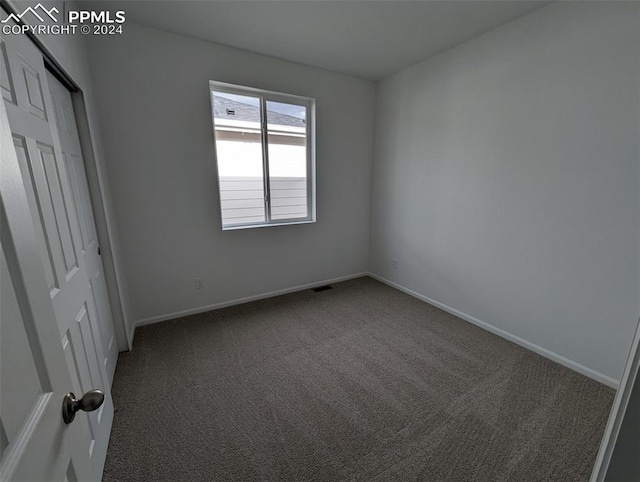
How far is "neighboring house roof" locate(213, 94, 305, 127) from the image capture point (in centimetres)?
277

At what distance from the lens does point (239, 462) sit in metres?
1.41

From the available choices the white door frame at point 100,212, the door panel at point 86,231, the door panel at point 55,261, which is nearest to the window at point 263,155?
the white door frame at point 100,212

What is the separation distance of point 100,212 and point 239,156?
4.54 feet

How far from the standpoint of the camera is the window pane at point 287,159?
3117 millimetres

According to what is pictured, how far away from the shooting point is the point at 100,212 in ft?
6.66

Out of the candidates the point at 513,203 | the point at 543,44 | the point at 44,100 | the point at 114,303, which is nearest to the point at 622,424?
the point at 513,203

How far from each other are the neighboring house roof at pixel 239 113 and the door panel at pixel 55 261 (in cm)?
145

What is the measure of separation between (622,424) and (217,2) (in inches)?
118

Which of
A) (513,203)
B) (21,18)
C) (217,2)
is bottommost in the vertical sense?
(513,203)

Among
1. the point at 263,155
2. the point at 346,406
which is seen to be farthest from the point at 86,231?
the point at 346,406

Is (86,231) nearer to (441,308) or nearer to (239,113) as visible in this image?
(239,113)

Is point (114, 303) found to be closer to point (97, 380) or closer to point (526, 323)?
point (97, 380)

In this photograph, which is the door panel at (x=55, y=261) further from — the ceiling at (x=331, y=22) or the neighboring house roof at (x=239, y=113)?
the neighboring house roof at (x=239, y=113)

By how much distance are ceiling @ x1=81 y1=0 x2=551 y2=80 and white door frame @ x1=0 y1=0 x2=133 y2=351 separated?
81 centimetres
